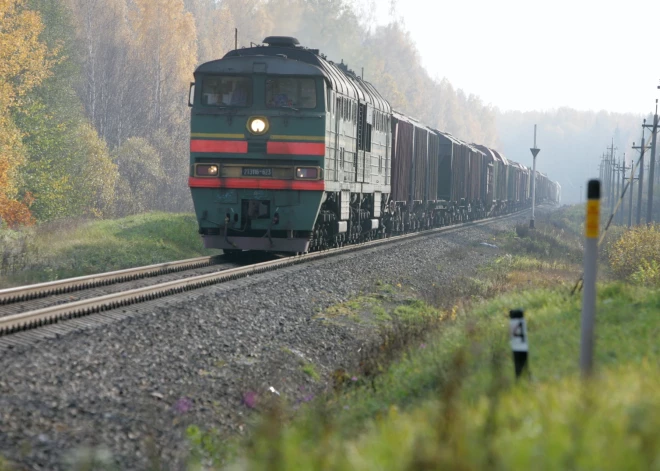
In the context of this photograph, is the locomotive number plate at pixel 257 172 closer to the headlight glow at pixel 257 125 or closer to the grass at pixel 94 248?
the headlight glow at pixel 257 125

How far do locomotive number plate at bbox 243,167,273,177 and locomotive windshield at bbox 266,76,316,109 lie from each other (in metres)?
1.18

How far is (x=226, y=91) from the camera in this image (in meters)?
15.4

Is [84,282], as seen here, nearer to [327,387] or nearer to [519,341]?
[327,387]

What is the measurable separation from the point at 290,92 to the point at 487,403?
11.8m

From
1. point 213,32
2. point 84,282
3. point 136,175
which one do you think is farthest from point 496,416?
point 213,32

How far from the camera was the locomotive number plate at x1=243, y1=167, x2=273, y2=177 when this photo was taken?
1495cm

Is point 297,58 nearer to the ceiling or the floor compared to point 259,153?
nearer to the ceiling

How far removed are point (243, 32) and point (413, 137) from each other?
49152mm

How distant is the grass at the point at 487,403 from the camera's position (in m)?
3.11

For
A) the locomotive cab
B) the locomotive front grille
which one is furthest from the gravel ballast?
the locomotive cab

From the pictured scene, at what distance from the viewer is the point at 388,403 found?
5.93 meters

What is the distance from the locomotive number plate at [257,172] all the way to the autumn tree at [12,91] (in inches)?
617

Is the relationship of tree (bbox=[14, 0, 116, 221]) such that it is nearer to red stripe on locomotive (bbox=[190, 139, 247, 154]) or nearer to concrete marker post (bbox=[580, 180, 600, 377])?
red stripe on locomotive (bbox=[190, 139, 247, 154])

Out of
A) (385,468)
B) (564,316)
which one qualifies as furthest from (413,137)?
(385,468)
